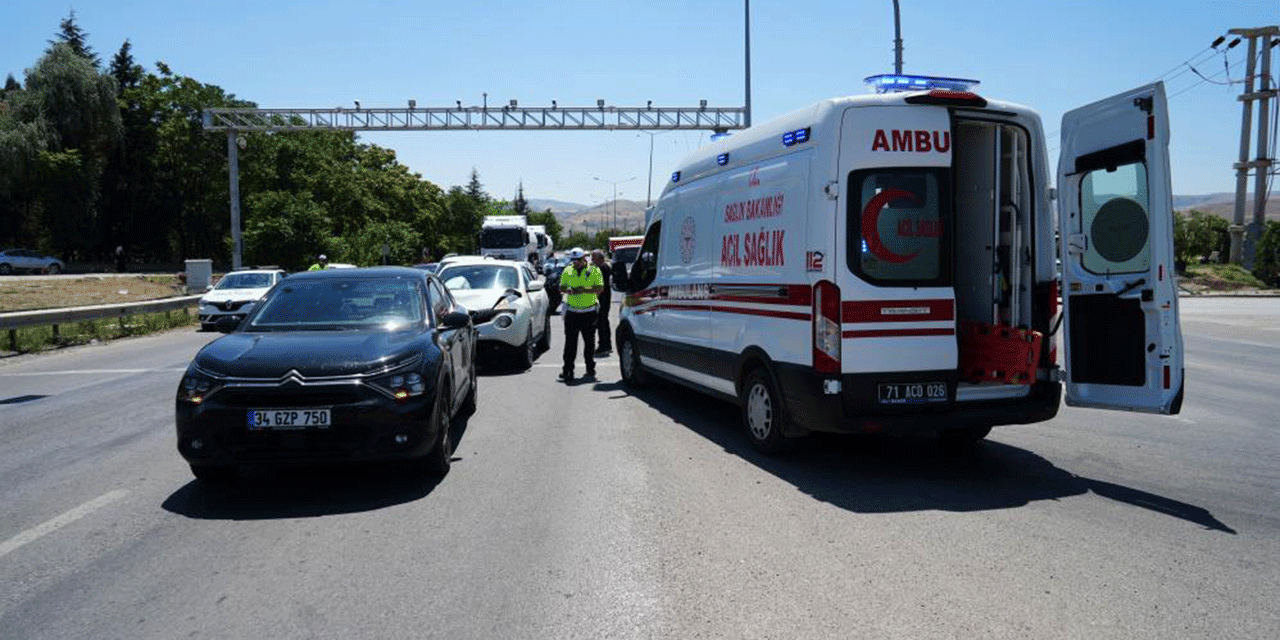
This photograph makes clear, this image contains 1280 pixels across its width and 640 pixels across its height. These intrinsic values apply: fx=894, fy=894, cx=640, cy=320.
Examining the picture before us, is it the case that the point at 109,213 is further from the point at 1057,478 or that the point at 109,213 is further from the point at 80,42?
the point at 1057,478

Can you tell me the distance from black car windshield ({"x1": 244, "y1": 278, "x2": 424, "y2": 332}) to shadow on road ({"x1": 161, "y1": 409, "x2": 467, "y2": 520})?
1.11 metres

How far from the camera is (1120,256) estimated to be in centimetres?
658

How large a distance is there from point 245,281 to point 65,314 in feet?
17.2

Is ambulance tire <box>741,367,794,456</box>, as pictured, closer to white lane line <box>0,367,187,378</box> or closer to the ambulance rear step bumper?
the ambulance rear step bumper

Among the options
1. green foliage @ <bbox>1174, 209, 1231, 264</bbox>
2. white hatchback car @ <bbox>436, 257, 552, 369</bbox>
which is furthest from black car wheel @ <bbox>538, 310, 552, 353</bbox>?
green foliage @ <bbox>1174, 209, 1231, 264</bbox>

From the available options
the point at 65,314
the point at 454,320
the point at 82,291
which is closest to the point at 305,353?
the point at 454,320

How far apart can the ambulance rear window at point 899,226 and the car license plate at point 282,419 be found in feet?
12.5

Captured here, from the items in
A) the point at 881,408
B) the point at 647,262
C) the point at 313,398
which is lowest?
the point at 881,408

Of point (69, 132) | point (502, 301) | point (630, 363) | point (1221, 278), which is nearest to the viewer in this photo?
point (630, 363)

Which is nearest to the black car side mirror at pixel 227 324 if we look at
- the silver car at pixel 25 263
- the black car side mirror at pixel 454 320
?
the black car side mirror at pixel 454 320

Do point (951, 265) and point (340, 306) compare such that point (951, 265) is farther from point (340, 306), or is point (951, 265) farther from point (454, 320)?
point (340, 306)

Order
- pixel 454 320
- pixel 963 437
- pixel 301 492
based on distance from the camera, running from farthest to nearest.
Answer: pixel 963 437
pixel 454 320
pixel 301 492

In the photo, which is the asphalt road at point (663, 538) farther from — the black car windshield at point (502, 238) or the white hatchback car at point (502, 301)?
the black car windshield at point (502, 238)

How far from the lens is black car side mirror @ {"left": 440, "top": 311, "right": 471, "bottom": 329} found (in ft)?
23.8
